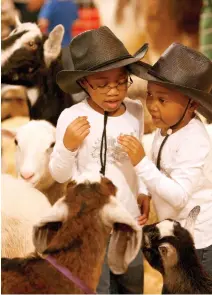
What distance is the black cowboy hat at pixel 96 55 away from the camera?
949 millimetres

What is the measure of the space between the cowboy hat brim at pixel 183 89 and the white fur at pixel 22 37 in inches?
16.9

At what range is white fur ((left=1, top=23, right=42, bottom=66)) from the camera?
4.24 feet

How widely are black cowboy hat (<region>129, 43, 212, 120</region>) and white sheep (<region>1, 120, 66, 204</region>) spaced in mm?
267

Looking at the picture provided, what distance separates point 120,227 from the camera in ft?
2.76

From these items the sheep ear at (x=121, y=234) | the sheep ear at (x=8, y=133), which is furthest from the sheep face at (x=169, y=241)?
the sheep ear at (x=8, y=133)

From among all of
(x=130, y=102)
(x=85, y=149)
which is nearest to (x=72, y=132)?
(x=85, y=149)

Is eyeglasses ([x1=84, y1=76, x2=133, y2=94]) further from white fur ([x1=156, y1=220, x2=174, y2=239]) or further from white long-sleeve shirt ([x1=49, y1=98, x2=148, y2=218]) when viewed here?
white fur ([x1=156, y1=220, x2=174, y2=239])

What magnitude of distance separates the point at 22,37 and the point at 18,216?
0.53 m

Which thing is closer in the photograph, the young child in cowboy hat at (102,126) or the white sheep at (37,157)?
the young child in cowboy hat at (102,126)

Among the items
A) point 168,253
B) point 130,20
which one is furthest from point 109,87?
point 130,20

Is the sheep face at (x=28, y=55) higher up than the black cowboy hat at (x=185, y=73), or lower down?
lower down

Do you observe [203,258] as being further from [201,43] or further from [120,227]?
[201,43]

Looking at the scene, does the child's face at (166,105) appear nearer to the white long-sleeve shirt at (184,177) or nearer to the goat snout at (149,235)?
the white long-sleeve shirt at (184,177)

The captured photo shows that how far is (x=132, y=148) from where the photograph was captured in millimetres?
922
